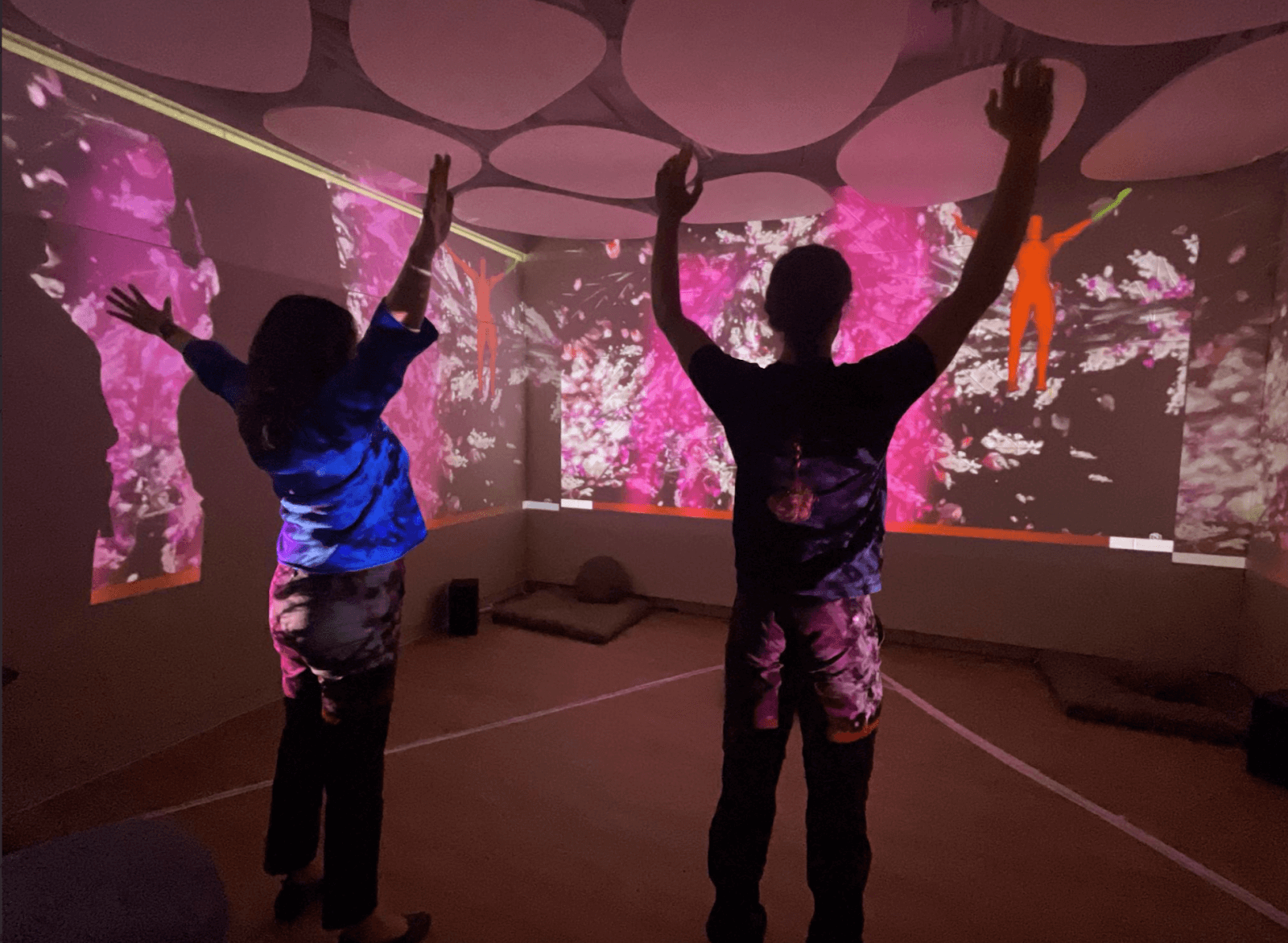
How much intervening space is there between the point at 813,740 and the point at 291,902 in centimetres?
162

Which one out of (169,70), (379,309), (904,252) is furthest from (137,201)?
(904,252)

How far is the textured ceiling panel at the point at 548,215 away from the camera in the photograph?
3.47 meters

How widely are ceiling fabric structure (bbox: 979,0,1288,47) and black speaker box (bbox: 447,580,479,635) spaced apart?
379cm

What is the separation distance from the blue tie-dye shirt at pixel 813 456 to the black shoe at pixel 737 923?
2.33 ft

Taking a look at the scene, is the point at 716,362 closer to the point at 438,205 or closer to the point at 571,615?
the point at 438,205

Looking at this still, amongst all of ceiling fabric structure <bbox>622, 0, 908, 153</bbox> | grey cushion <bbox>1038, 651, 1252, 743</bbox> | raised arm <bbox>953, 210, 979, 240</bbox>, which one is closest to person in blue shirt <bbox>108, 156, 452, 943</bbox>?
ceiling fabric structure <bbox>622, 0, 908, 153</bbox>

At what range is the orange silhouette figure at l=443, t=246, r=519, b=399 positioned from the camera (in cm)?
463

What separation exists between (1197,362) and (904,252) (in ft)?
5.45

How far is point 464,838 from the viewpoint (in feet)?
7.36

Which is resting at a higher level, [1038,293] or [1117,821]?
[1038,293]

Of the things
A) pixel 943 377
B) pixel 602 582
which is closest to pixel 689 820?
pixel 602 582

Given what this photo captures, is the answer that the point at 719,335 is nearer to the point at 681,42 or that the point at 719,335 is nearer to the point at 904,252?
the point at 904,252

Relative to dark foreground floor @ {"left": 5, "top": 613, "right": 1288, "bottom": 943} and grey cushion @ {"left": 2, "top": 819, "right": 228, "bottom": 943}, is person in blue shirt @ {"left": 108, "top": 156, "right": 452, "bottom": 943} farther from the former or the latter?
dark foreground floor @ {"left": 5, "top": 613, "right": 1288, "bottom": 943}

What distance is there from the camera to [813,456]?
124 cm
